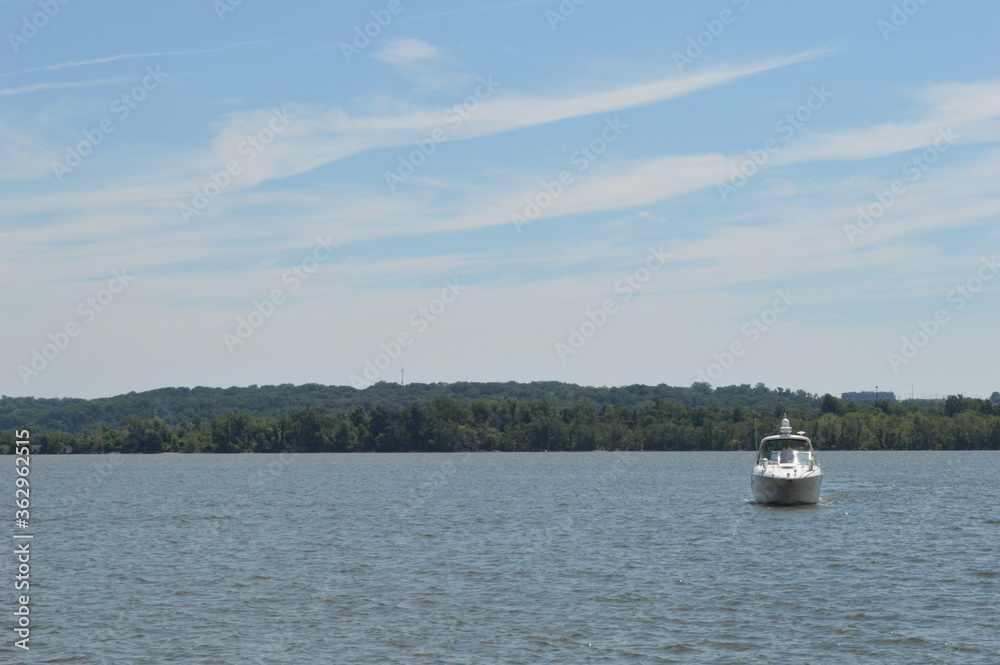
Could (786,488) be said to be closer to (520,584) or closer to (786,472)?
(786,472)

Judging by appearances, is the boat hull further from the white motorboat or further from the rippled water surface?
the rippled water surface

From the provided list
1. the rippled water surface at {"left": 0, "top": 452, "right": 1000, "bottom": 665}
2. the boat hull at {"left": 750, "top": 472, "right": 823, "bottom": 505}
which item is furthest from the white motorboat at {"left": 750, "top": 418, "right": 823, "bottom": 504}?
the rippled water surface at {"left": 0, "top": 452, "right": 1000, "bottom": 665}

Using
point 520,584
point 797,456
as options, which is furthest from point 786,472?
point 520,584

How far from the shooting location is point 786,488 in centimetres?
6338

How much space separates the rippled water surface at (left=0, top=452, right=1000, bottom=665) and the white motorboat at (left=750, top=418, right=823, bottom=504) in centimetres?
113

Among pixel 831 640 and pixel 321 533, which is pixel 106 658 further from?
pixel 321 533

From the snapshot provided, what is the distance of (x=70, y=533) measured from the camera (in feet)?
187

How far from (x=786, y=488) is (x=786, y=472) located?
1.44 metres

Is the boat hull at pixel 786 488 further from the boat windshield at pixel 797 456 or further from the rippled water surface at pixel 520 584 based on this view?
the boat windshield at pixel 797 456

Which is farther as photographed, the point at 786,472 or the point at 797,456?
the point at 797,456

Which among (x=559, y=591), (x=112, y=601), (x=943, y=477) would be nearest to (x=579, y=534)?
(x=559, y=591)

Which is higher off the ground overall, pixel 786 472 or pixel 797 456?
pixel 797 456

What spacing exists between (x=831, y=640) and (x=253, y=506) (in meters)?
55.7

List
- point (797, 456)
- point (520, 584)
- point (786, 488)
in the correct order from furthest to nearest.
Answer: point (797, 456) < point (786, 488) < point (520, 584)
